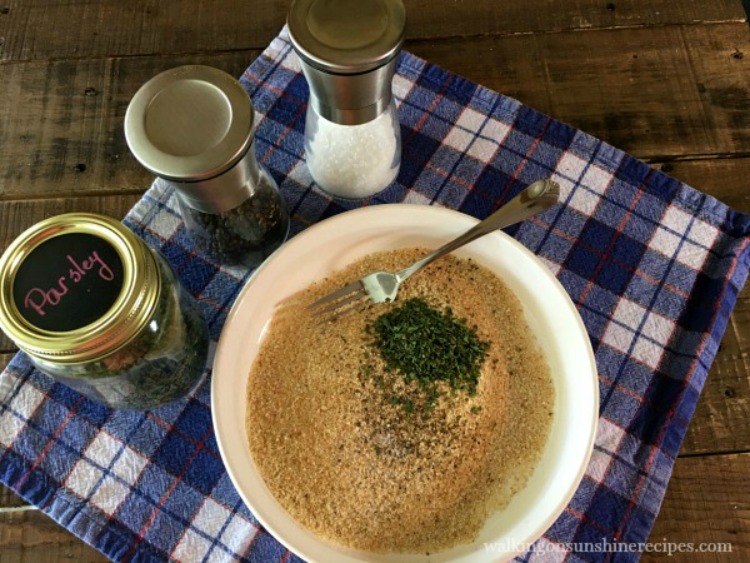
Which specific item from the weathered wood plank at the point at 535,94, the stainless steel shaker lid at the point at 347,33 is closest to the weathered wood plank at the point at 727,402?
the weathered wood plank at the point at 535,94

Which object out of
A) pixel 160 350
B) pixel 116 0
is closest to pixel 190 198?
pixel 160 350

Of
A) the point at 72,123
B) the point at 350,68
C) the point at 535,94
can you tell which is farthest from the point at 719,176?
the point at 72,123

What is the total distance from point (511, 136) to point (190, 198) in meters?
0.59

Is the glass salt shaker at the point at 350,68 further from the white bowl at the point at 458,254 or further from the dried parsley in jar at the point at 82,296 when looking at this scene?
the dried parsley in jar at the point at 82,296

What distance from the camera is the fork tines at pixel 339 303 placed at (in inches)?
36.7

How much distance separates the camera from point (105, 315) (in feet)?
2.11

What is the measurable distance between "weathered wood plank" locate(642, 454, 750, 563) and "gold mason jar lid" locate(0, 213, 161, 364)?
811mm

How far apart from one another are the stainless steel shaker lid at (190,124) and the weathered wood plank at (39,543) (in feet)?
Result: 1.89

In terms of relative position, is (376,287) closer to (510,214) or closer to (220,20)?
(510,214)

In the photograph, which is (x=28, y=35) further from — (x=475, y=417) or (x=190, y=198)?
(x=475, y=417)

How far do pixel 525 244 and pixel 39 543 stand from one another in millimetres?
877

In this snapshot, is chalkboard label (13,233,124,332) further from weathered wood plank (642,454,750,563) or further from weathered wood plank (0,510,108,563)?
weathered wood plank (642,454,750,563)

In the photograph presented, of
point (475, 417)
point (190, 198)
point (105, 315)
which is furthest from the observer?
point (475, 417)

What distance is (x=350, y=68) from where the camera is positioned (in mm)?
717
